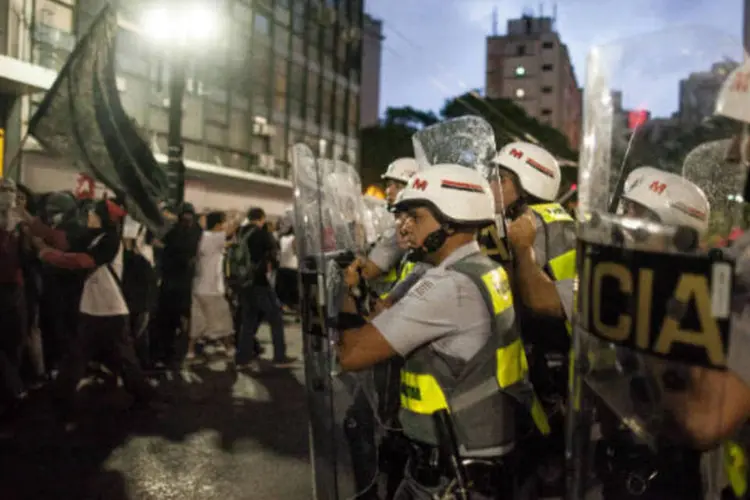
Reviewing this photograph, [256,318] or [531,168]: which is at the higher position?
[531,168]

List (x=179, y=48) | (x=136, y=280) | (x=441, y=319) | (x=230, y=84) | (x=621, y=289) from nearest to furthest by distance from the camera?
(x=621, y=289)
(x=441, y=319)
(x=136, y=280)
(x=179, y=48)
(x=230, y=84)

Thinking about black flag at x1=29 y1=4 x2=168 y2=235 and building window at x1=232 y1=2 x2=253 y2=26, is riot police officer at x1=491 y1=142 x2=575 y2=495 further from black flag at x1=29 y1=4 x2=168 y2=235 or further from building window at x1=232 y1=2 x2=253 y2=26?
A: building window at x1=232 y1=2 x2=253 y2=26

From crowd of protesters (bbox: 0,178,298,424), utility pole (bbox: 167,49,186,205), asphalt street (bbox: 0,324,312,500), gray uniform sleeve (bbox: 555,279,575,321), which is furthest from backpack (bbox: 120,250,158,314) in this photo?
gray uniform sleeve (bbox: 555,279,575,321)

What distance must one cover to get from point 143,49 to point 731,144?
829 inches

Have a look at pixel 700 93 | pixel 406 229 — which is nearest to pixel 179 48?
pixel 406 229

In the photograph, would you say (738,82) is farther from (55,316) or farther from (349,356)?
(55,316)

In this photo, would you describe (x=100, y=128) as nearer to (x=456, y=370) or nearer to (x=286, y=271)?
(x=286, y=271)

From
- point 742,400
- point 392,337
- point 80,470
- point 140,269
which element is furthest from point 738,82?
point 140,269

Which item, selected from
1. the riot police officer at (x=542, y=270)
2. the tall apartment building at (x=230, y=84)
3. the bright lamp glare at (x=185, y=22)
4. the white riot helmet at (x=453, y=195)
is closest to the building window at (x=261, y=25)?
the tall apartment building at (x=230, y=84)

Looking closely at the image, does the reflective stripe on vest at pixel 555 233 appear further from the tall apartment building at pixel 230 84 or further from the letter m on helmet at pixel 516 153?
the tall apartment building at pixel 230 84

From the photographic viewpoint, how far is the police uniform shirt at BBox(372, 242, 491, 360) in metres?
2.54

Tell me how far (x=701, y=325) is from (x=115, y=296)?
19.3 ft

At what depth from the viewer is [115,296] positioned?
256 inches

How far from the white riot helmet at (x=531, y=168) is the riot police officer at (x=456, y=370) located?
4.21 feet
